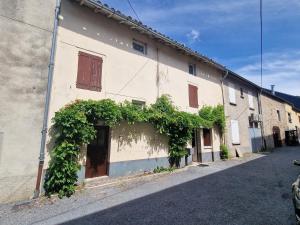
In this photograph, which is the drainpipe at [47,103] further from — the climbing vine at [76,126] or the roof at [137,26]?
the roof at [137,26]

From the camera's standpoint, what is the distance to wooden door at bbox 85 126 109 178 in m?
7.40

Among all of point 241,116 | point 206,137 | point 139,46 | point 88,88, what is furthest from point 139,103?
point 241,116

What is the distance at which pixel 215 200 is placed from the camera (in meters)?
5.59

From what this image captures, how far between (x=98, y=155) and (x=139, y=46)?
222 inches

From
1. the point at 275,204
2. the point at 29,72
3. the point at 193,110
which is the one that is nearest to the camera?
the point at 275,204

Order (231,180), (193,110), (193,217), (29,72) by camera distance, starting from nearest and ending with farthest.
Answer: (193,217), (29,72), (231,180), (193,110)

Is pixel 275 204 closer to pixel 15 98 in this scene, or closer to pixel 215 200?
pixel 215 200

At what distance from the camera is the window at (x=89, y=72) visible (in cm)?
736

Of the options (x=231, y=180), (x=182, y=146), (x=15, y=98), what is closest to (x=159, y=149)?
(x=182, y=146)

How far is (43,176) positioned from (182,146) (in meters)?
6.55

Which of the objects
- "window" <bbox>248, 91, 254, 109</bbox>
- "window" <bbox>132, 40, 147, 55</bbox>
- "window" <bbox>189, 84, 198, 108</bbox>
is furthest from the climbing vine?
"window" <bbox>248, 91, 254, 109</bbox>

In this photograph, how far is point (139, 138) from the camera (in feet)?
29.2

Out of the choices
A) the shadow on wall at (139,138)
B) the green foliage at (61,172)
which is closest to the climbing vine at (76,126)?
the green foliage at (61,172)

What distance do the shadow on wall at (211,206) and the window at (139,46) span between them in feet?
21.4
